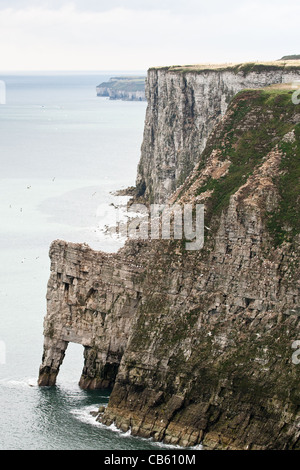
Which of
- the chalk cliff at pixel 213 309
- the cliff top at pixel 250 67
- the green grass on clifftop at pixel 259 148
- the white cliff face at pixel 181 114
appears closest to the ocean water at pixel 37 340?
the chalk cliff at pixel 213 309

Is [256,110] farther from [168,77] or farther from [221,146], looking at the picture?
[168,77]

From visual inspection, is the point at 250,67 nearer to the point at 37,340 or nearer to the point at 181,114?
the point at 181,114

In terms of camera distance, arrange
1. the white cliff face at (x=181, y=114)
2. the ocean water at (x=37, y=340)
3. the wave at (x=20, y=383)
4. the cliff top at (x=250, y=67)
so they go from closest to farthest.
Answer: the ocean water at (x=37, y=340) < the wave at (x=20, y=383) < the cliff top at (x=250, y=67) < the white cliff face at (x=181, y=114)

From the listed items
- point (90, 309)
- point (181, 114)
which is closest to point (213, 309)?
point (90, 309)

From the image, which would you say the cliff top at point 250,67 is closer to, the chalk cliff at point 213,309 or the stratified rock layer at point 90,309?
the chalk cliff at point 213,309

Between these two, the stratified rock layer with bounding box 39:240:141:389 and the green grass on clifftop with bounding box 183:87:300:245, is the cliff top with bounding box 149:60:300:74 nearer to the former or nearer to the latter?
the green grass on clifftop with bounding box 183:87:300:245

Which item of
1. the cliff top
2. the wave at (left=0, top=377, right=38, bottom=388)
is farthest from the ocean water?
the cliff top

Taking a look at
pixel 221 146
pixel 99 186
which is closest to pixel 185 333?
pixel 221 146
